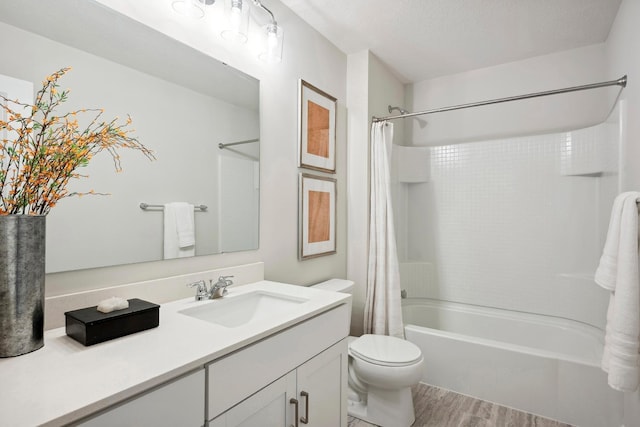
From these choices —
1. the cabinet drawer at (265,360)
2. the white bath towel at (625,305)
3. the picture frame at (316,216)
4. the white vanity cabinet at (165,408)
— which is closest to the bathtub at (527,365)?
the white bath towel at (625,305)

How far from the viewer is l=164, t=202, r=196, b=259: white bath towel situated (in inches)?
56.1

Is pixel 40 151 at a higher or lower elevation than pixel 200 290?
higher

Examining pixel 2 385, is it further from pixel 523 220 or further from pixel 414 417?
pixel 523 220

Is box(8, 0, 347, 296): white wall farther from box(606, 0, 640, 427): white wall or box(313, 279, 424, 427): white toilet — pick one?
box(606, 0, 640, 427): white wall

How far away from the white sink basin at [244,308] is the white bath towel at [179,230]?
256 millimetres

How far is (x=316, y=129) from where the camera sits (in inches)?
91.0

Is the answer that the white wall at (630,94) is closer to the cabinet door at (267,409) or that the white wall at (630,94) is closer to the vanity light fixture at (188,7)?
the cabinet door at (267,409)

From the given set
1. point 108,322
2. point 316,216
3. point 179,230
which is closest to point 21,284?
point 108,322

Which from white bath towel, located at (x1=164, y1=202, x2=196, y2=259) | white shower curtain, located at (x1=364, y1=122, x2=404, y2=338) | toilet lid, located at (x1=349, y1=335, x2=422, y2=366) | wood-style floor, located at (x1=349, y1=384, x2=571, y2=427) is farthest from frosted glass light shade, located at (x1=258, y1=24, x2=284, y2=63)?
wood-style floor, located at (x1=349, y1=384, x2=571, y2=427)

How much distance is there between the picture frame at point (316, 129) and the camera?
7.12ft

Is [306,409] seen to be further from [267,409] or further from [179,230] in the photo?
[179,230]

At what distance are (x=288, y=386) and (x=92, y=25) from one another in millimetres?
1422

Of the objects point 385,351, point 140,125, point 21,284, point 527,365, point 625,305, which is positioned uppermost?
point 140,125

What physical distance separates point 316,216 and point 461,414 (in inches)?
58.8
